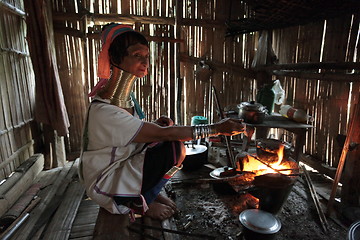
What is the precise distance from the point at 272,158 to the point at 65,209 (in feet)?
9.03

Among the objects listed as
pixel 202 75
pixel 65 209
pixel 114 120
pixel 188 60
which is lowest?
pixel 65 209

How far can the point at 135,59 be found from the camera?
2.24 metres

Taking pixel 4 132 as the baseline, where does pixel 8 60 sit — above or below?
above

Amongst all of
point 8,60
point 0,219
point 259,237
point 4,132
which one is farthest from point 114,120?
point 8,60

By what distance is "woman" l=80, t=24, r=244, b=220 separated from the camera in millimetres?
2046

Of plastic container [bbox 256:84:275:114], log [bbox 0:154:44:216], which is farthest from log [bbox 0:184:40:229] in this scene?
plastic container [bbox 256:84:275:114]

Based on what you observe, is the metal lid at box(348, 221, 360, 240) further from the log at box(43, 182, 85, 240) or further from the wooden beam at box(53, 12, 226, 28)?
the wooden beam at box(53, 12, 226, 28)

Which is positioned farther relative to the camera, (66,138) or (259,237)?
(66,138)

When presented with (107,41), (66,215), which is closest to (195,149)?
(66,215)

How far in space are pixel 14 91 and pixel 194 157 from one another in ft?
10.1

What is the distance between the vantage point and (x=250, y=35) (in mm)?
5559

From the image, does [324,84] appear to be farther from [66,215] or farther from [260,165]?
[66,215]

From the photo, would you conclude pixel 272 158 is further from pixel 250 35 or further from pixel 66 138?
pixel 66 138

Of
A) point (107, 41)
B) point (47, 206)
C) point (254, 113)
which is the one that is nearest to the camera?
point (107, 41)
